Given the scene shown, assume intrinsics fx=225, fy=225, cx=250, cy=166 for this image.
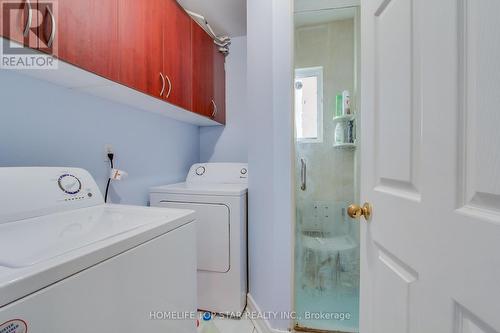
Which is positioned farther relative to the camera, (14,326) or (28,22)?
(28,22)

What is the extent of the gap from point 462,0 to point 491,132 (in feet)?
0.91

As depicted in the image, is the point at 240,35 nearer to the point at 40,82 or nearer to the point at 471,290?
the point at 40,82

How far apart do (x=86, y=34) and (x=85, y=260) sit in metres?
0.99

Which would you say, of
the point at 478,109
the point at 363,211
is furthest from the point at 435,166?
the point at 363,211

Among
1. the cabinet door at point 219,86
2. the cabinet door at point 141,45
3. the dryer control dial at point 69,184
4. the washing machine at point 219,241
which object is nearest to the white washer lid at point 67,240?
the dryer control dial at point 69,184

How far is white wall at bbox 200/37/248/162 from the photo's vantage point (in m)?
2.45

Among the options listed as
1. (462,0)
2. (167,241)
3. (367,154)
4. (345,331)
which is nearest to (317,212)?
(345,331)

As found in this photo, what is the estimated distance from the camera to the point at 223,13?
2076 mm

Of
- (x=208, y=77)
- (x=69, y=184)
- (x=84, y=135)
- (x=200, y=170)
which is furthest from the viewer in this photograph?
(x=200, y=170)

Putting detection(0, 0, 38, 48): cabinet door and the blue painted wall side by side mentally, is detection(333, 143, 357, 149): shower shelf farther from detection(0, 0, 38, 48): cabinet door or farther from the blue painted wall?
detection(0, 0, 38, 48): cabinet door

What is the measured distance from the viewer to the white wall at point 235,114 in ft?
8.02

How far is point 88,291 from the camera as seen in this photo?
0.59m

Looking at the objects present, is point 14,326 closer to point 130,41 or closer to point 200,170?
point 130,41

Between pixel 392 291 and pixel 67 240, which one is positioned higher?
pixel 67 240
